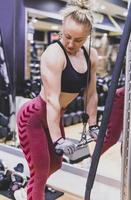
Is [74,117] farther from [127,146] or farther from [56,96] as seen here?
[127,146]

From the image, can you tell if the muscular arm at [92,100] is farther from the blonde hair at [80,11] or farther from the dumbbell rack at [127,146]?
the dumbbell rack at [127,146]

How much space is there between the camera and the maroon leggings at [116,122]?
90.2 inches

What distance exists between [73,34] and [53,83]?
13.5 inches

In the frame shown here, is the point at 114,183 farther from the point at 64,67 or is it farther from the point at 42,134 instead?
the point at 64,67

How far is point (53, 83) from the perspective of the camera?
77.2 inches

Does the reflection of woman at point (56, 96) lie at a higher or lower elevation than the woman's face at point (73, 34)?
lower

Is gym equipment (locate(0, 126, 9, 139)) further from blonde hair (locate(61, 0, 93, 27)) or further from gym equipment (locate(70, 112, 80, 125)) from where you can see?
blonde hair (locate(61, 0, 93, 27))

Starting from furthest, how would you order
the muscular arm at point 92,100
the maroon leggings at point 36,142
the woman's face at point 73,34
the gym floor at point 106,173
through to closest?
the gym floor at point 106,173, the muscular arm at point 92,100, the maroon leggings at point 36,142, the woman's face at point 73,34

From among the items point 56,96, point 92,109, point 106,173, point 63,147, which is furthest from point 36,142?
point 106,173

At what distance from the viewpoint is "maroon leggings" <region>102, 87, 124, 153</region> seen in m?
2.29

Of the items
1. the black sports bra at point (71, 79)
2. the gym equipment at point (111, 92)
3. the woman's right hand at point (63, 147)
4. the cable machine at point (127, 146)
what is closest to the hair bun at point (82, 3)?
the black sports bra at point (71, 79)

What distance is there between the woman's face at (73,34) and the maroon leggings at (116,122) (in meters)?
0.49

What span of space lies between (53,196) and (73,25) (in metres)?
1.84

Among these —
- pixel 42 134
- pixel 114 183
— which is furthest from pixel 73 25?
pixel 114 183
